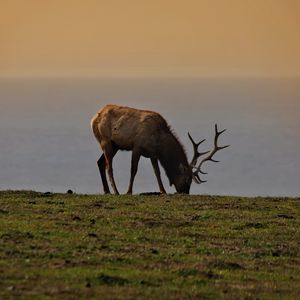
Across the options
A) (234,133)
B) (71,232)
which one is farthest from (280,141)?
(71,232)

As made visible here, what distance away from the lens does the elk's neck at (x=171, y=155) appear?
35.6 m

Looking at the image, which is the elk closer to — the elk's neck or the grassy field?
the elk's neck

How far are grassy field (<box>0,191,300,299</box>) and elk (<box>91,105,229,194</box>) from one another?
4.98m

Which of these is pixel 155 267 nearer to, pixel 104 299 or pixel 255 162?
pixel 104 299

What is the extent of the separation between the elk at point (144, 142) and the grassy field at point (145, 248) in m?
4.98

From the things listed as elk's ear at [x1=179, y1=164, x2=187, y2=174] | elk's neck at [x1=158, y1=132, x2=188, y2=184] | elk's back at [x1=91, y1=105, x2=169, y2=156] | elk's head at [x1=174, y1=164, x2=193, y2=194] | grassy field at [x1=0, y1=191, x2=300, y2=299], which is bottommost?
grassy field at [x1=0, y1=191, x2=300, y2=299]

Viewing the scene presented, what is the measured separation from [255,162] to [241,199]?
126272mm

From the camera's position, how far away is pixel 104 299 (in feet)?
62.1

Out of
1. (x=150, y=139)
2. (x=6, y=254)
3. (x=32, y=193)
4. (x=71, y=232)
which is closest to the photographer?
(x=6, y=254)

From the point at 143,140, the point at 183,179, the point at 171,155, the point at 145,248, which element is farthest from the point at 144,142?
the point at 145,248

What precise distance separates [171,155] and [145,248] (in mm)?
13027

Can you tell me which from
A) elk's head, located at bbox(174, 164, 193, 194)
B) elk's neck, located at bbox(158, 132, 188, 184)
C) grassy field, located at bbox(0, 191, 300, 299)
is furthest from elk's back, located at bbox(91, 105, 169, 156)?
grassy field, located at bbox(0, 191, 300, 299)

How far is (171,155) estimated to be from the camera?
3581 centimetres

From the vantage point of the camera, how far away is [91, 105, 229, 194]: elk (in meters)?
35.3
